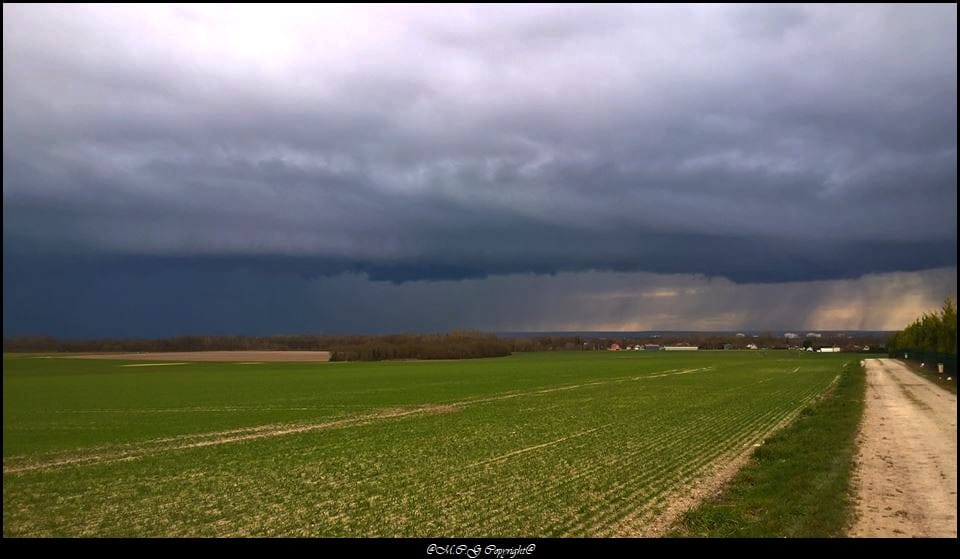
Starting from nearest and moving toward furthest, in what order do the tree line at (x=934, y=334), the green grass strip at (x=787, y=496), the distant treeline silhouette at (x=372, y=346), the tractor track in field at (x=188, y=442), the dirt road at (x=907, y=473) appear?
the dirt road at (x=907, y=473)
the green grass strip at (x=787, y=496)
the tractor track in field at (x=188, y=442)
the tree line at (x=934, y=334)
the distant treeline silhouette at (x=372, y=346)

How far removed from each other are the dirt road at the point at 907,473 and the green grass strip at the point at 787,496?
45 cm

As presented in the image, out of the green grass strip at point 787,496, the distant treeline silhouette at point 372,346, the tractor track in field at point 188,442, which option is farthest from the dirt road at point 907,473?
the distant treeline silhouette at point 372,346

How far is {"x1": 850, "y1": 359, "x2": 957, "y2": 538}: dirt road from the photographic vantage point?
1277cm

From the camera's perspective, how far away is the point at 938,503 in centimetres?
1440

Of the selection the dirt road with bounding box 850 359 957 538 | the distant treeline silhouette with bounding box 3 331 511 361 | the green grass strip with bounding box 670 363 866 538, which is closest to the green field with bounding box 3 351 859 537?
the green grass strip with bounding box 670 363 866 538

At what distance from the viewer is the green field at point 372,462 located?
14.8m

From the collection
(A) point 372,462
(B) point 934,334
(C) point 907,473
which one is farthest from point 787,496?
(B) point 934,334

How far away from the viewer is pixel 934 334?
315ft

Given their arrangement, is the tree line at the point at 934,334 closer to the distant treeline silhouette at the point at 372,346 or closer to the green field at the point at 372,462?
the green field at the point at 372,462

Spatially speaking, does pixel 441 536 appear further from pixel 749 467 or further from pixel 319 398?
pixel 319 398

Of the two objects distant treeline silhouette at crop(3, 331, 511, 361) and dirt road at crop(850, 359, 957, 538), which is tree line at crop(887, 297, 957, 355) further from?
distant treeline silhouette at crop(3, 331, 511, 361)
